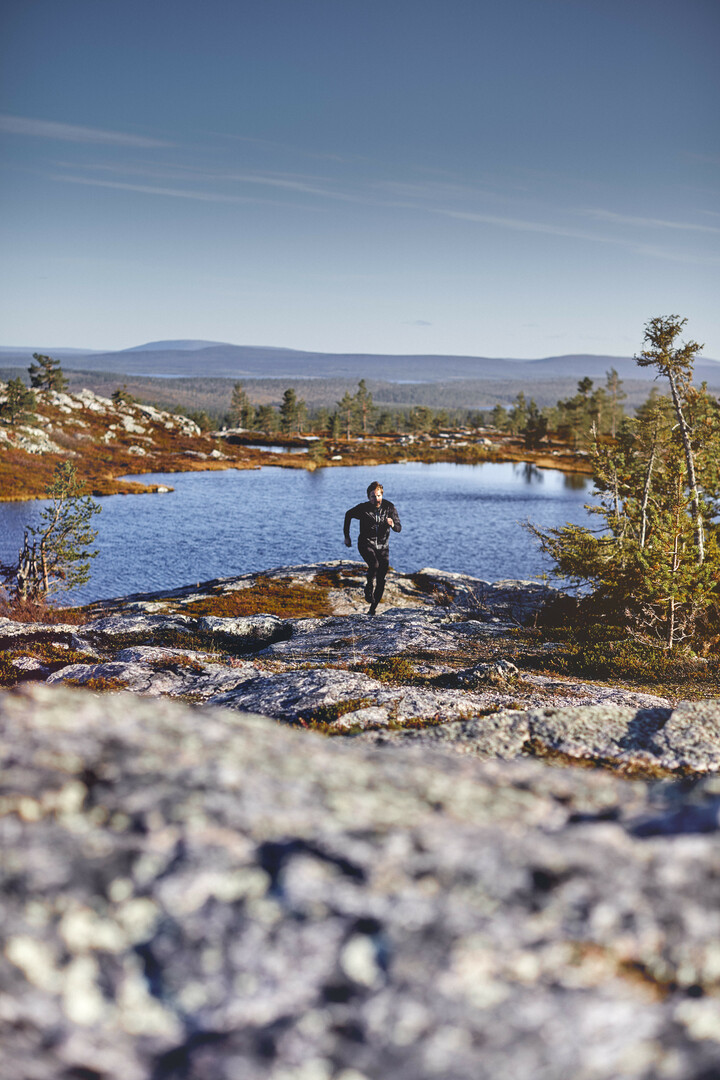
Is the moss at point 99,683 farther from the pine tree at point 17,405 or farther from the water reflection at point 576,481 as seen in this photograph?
the pine tree at point 17,405

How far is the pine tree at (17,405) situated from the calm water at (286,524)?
22.6m

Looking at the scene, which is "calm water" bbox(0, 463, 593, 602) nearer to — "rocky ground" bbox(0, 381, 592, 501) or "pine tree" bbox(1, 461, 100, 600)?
"pine tree" bbox(1, 461, 100, 600)

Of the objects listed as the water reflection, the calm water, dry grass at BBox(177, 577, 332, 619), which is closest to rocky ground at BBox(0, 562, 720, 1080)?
dry grass at BBox(177, 577, 332, 619)

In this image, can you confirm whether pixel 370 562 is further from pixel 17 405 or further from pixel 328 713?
pixel 17 405

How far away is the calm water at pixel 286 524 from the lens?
42.5 metres

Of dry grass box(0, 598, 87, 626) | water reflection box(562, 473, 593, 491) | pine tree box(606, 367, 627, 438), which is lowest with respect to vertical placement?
dry grass box(0, 598, 87, 626)

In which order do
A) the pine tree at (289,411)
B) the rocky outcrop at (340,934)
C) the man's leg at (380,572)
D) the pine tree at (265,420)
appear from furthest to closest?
the pine tree at (265,420)
the pine tree at (289,411)
the man's leg at (380,572)
the rocky outcrop at (340,934)

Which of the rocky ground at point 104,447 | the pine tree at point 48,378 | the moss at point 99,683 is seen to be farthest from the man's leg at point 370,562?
the pine tree at point 48,378

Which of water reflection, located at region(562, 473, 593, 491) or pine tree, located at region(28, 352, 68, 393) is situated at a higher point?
pine tree, located at region(28, 352, 68, 393)

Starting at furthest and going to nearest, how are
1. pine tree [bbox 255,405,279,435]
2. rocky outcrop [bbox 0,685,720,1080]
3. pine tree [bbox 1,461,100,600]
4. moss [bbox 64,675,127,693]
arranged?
pine tree [bbox 255,405,279,435] < pine tree [bbox 1,461,100,600] < moss [bbox 64,675,127,693] < rocky outcrop [bbox 0,685,720,1080]

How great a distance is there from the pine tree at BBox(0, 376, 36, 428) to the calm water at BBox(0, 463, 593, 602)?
22595 millimetres

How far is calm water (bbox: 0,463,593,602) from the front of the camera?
42531 mm

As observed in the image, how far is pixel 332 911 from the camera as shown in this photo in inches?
103

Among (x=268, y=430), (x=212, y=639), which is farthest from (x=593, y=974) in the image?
(x=268, y=430)
